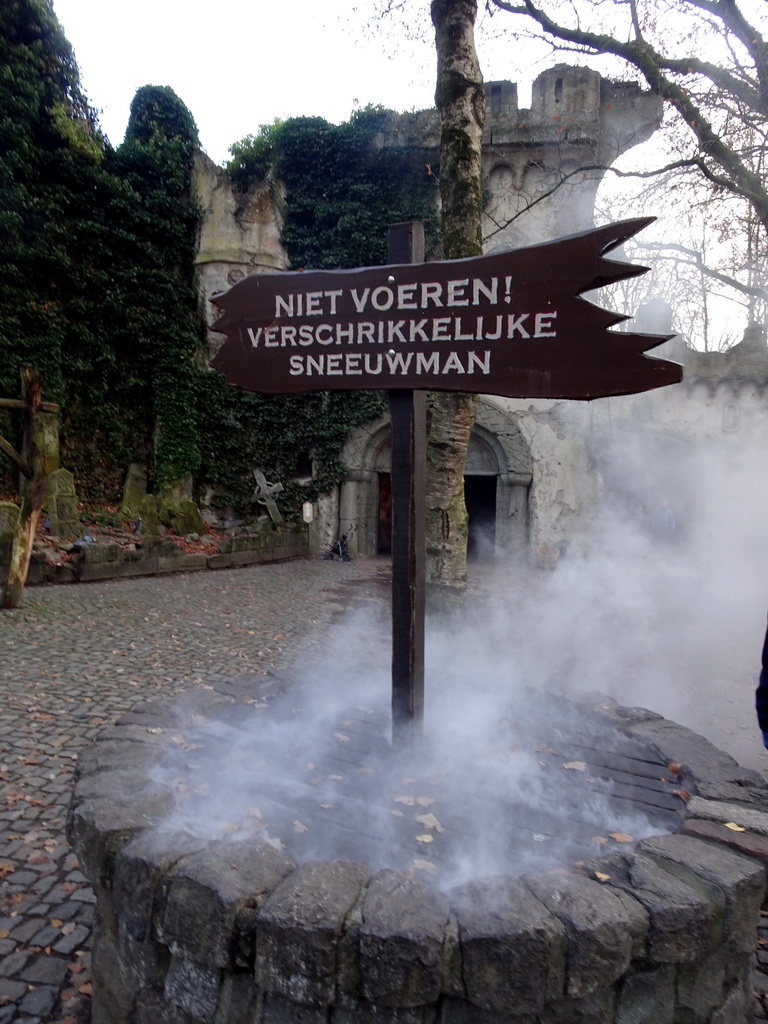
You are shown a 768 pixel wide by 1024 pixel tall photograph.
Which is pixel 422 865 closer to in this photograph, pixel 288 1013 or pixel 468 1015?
pixel 468 1015

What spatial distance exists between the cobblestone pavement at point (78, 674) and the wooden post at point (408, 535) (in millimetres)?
1584

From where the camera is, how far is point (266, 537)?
14.7m

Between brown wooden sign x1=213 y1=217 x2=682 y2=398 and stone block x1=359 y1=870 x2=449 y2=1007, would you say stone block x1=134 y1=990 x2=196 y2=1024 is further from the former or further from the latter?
brown wooden sign x1=213 y1=217 x2=682 y2=398

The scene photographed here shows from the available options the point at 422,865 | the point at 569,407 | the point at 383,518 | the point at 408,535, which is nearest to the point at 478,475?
the point at 383,518

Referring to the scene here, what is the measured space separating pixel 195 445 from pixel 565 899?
1499 cm

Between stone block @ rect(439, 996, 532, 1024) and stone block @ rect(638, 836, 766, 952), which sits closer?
stone block @ rect(439, 996, 532, 1024)

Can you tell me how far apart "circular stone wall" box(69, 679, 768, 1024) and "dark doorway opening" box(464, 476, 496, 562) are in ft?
48.0

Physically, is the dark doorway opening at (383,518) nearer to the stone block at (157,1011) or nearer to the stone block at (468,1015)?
the stone block at (157,1011)

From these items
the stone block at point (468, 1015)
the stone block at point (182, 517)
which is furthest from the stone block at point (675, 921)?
the stone block at point (182, 517)

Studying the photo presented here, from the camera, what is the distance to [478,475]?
16344mm

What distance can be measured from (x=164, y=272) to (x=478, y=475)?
875cm

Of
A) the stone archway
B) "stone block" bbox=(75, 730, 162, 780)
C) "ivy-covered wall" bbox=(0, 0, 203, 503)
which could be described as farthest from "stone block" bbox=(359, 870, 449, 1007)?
"ivy-covered wall" bbox=(0, 0, 203, 503)

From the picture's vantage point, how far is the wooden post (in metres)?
2.85

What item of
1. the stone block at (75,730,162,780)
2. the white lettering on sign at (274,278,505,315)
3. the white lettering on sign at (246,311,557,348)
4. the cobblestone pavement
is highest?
the white lettering on sign at (274,278,505,315)
